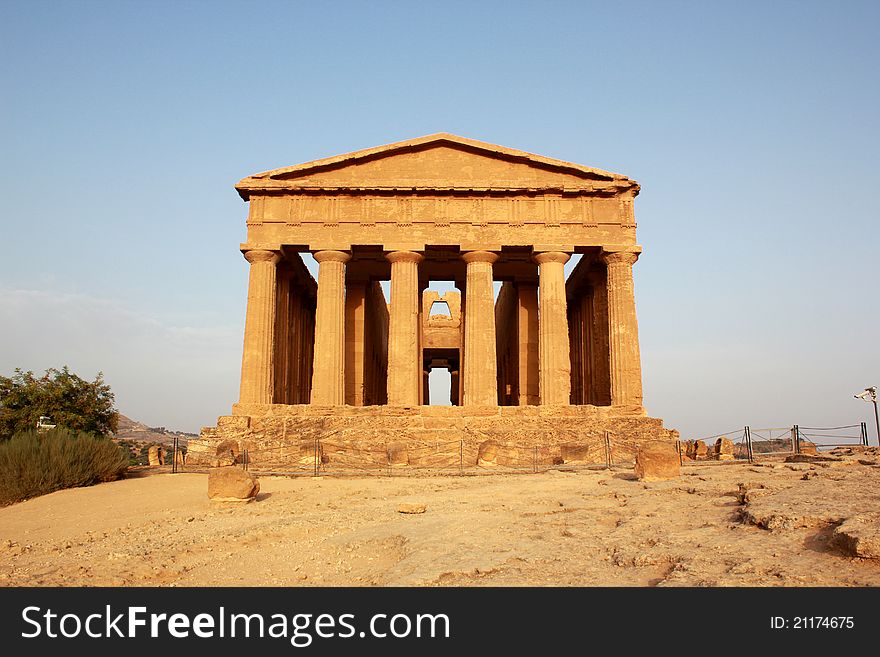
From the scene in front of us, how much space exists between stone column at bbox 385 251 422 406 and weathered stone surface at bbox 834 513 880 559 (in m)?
19.9

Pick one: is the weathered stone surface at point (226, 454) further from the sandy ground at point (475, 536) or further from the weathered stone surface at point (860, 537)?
the weathered stone surface at point (860, 537)

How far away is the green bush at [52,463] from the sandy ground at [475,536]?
141 centimetres

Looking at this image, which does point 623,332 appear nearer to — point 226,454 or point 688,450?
point 688,450

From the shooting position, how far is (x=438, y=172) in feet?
90.2

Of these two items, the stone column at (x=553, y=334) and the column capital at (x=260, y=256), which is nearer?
the stone column at (x=553, y=334)

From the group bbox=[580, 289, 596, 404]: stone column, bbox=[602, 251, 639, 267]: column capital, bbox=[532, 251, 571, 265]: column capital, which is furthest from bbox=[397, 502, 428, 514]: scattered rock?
bbox=[580, 289, 596, 404]: stone column

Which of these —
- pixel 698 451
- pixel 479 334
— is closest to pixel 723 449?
pixel 698 451

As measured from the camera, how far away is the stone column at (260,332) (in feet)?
83.8

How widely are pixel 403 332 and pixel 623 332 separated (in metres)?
8.45

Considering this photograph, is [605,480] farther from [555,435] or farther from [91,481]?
[91,481]

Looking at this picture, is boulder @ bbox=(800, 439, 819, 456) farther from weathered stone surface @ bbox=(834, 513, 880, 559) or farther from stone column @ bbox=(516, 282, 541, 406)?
weathered stone surface @ bbox=(834, 513, 880, 559)

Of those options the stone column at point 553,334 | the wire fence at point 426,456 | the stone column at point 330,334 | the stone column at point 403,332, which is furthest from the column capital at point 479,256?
the wire fence at point 426,456

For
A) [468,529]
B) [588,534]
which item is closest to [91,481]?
[468,529]

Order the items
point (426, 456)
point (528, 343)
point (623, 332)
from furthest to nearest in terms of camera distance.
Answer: point (528, 343) → point (623, 332) → point (426, 456)
